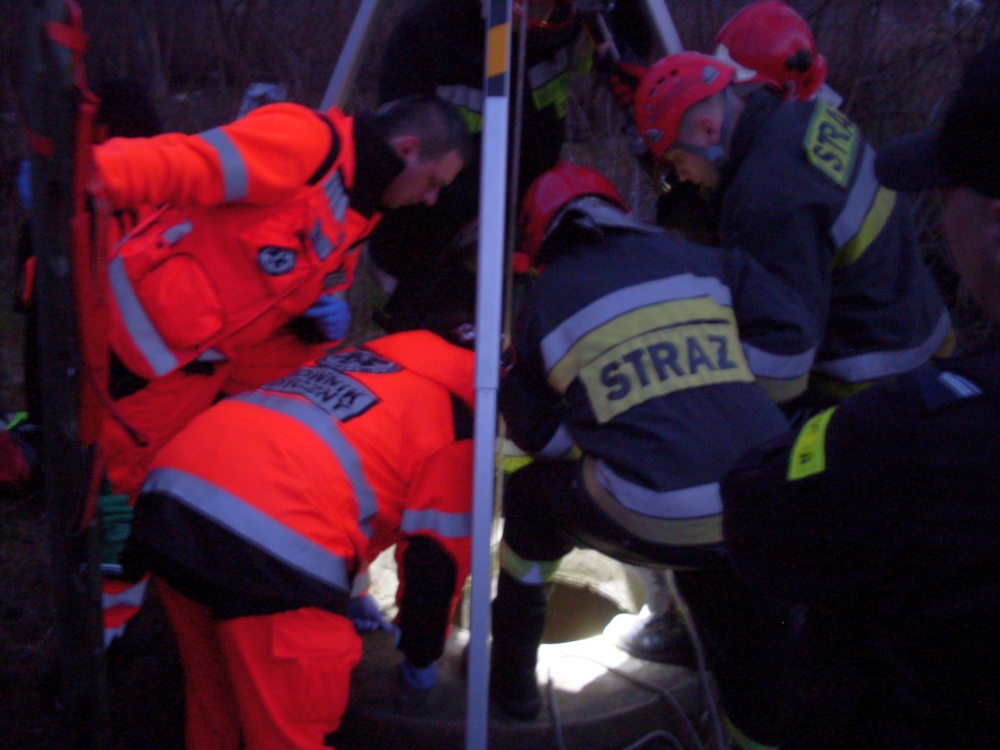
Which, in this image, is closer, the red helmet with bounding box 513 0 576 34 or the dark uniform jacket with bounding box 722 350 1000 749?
the dark uniform jacket with bounding box 722 350 1000 749

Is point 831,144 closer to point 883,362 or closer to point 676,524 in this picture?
point 883,362

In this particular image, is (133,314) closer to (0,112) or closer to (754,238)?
(754,238)

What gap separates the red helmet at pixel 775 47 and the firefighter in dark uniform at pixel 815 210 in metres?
0.29

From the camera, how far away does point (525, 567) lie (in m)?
2.18

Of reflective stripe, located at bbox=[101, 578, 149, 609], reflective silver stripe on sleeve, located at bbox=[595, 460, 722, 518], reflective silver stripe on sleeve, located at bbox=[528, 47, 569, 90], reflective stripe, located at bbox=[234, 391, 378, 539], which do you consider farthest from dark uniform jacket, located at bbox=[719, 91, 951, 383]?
reflective stripe, located at bbox=[101, 578, 149, 609]

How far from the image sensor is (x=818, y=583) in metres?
1.00

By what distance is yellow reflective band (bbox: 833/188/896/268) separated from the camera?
2139mm

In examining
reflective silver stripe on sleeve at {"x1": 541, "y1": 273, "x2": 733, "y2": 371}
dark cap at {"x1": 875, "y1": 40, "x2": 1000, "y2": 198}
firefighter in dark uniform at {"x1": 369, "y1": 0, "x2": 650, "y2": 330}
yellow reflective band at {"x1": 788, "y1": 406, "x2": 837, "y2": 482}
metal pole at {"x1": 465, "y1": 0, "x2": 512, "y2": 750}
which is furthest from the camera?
firefighter in dark uniform at {"x1": 369, "y1": 0, "x2": 650, "y2": 330}

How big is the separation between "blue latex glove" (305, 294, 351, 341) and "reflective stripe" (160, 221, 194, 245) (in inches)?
19.2

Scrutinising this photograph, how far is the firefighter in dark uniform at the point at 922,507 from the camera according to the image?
2.83 ft

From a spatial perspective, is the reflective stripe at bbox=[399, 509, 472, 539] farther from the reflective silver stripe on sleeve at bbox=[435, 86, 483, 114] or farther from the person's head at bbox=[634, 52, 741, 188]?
the reflective silver stripe on sleeve at bbox=[435, 86, 483, 114]

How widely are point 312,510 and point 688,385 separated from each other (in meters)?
0.81

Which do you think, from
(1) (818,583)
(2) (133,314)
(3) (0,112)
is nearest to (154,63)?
(3) (0,112)

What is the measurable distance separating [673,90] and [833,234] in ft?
1.99
